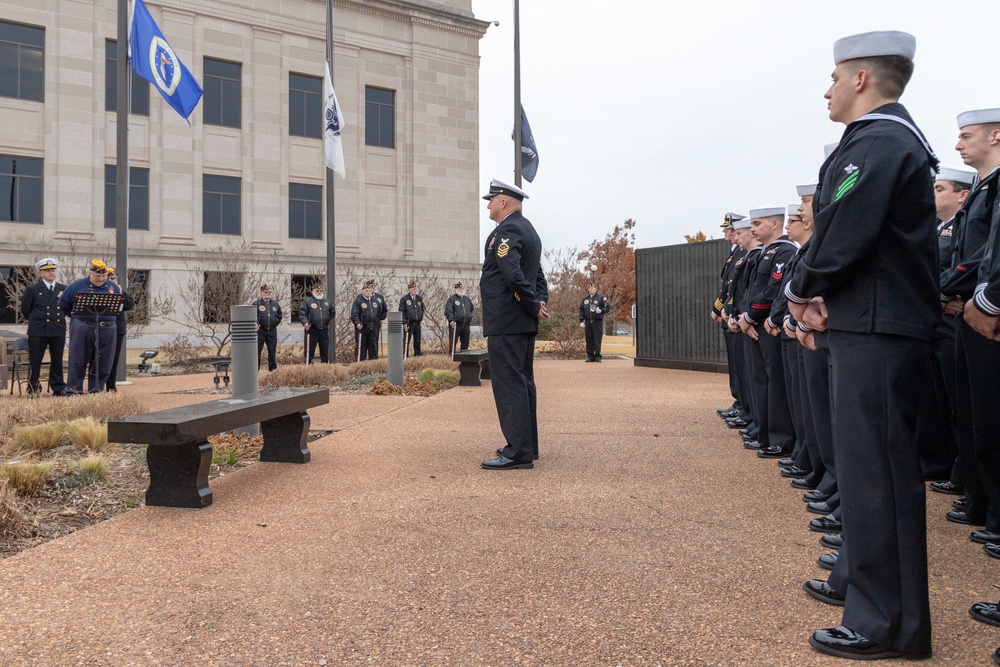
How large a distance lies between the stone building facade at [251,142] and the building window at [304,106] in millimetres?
76

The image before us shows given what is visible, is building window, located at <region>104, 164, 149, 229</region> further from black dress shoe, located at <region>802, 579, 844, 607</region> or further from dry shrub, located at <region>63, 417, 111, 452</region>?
black dress shoe, located at <region>802, 579, 844, 607</region>

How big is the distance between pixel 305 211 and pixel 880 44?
95.4 ft

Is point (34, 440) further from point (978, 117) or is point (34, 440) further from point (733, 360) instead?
point (978, 117)

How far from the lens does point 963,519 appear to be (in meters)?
4.61

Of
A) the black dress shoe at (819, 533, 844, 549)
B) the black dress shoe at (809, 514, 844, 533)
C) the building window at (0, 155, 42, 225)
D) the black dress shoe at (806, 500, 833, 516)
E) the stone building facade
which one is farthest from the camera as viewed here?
the stone building facade

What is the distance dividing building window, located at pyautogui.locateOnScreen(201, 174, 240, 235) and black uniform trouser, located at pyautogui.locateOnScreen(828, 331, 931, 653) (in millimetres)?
28303

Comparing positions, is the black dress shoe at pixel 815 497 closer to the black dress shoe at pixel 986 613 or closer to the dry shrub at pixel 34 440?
the black dress shoe at pixel 986 613

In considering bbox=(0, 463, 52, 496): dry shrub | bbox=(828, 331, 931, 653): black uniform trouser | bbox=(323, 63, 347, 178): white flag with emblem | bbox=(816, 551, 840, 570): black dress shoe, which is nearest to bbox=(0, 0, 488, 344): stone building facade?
bbox=(323, 63, 347, 178): white flag with emblem

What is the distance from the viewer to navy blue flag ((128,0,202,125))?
45.2 ft

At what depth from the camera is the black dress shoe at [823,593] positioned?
333 centimetres

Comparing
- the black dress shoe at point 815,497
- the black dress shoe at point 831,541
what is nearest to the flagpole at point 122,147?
the black dress shoe at point 815,497

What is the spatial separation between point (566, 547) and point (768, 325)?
256cm

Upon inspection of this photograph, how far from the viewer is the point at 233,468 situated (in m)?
6.39

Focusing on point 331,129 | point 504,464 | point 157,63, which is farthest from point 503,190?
point 331,129
